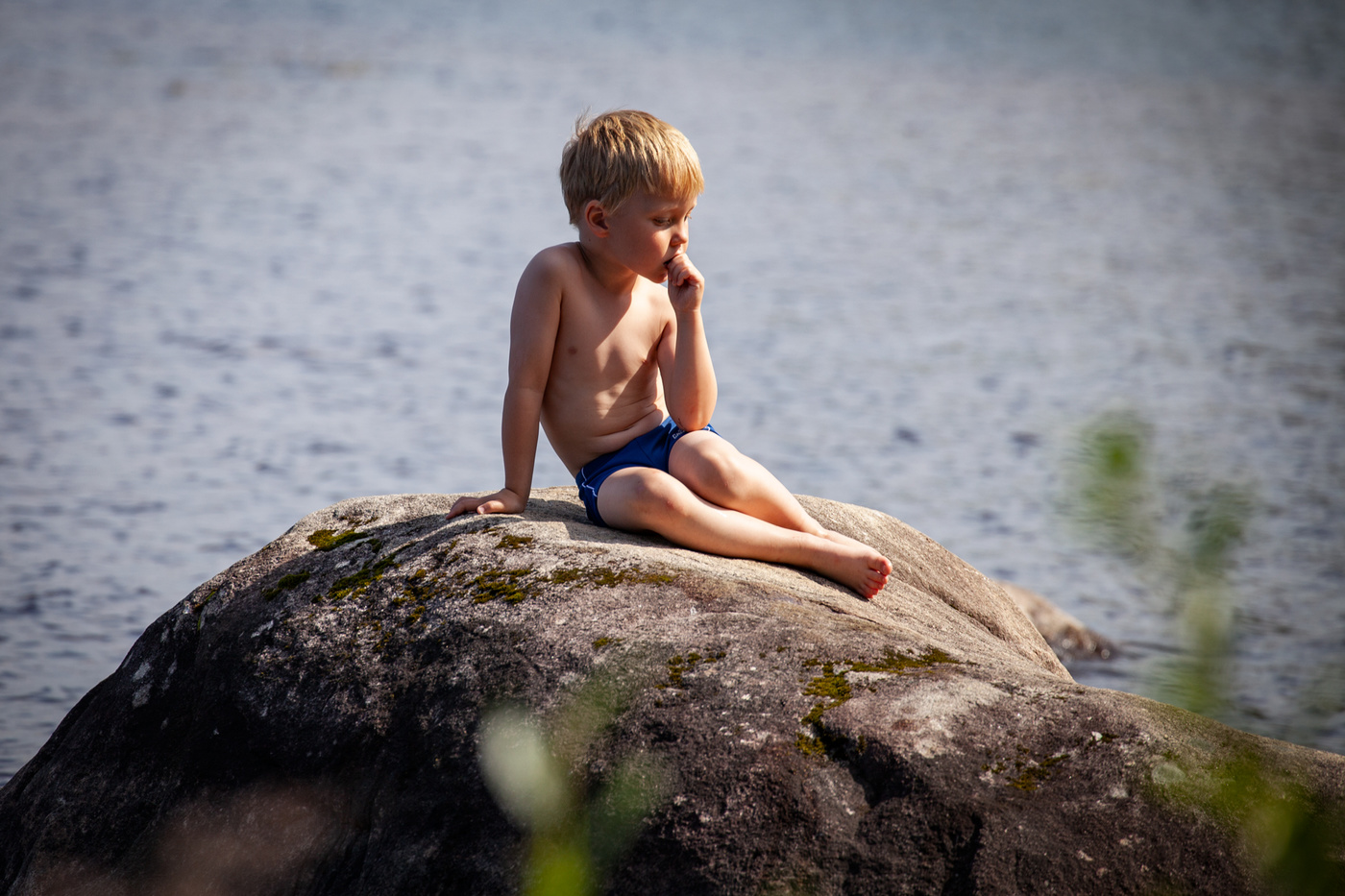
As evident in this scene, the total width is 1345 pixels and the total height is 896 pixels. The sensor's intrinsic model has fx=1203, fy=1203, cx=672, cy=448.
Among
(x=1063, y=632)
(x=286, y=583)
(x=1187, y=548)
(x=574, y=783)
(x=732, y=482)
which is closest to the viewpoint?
(x=1187, y=548)

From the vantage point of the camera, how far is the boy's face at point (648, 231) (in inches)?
144

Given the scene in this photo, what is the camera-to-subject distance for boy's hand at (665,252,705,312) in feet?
12.2

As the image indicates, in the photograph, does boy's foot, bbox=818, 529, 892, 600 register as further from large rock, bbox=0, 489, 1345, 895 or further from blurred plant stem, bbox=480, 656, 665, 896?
blurred plant stem, bbox=480, 656, 665, 896

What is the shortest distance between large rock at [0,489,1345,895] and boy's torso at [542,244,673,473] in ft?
1.52

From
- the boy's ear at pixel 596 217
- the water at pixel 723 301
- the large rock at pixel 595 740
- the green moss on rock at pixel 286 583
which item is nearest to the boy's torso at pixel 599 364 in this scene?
the boy's ear at pixel 596 217

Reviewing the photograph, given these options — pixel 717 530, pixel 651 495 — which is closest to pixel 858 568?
pixel 717 530

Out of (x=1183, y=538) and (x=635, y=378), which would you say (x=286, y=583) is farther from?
(x=1183, y=538)

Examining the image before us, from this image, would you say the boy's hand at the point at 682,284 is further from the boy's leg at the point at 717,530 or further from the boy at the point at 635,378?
the boy's leg at the point at 717,530

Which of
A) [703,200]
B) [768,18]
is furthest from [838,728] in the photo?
[768,18]

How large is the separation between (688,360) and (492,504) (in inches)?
31.3

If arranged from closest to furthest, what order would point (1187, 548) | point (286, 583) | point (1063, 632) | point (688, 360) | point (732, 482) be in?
point (1187, 548), point (286, 583), point (732, 482), point (688, 360), point (1063, 632)

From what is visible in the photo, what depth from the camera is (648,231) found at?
3.67m

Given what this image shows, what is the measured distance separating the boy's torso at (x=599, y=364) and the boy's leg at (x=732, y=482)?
10.1 inches

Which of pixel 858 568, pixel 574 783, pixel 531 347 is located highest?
pixel 531 347
